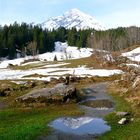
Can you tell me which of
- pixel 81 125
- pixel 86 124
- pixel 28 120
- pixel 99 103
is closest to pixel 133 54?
pixel 99 103

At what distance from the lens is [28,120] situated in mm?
38031

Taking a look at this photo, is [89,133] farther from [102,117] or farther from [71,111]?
[71,111]

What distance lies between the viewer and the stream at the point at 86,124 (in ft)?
102

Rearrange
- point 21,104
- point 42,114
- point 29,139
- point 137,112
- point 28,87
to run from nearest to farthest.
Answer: point 29,139 < point 137,112 < point 42,114 < point 21,104 < point 28,87

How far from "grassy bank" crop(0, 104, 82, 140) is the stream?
1.14 m

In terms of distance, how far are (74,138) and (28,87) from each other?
38.7m

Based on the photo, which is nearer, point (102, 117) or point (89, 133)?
point (89, 133)

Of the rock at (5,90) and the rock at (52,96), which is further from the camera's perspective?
the rock at (5,90)

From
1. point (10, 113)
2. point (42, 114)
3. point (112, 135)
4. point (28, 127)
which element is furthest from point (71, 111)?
point (112, 135)

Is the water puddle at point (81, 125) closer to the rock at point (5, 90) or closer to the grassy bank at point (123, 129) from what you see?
the grassy bank at point (123, 129)

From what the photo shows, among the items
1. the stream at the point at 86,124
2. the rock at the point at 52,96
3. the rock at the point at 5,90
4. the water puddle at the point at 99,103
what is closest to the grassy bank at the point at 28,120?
the stream at the point at 86,124

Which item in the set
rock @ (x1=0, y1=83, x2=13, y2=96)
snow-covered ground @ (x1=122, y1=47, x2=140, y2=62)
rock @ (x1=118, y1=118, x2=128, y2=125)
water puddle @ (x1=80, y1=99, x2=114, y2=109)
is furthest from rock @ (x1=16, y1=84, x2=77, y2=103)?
snow-covered ground @ (x1=122, y1=47, x2=140, y2=62)

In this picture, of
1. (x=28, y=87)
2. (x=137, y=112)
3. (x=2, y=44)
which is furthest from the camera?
(x=2, y=44)

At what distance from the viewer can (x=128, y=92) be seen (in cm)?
5406
